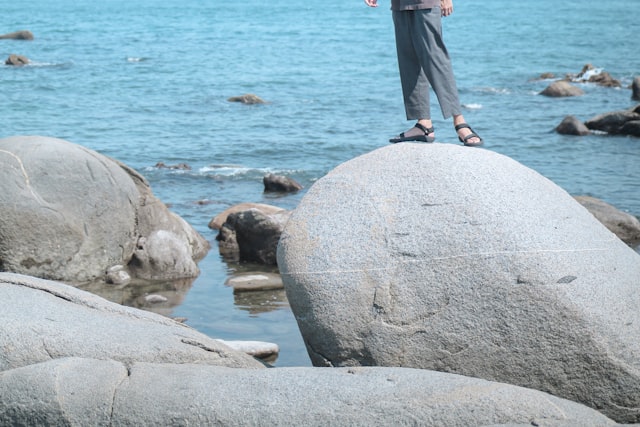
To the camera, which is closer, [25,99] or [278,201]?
[278,201]

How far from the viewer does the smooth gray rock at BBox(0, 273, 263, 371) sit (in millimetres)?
5574

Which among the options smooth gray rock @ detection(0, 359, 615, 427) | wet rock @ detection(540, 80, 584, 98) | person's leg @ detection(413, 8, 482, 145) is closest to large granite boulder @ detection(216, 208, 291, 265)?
person's leg @ detection(413, 8, 482, 145)

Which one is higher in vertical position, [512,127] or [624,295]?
[624,295]

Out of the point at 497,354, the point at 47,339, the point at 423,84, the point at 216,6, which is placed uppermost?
the point at 423,84

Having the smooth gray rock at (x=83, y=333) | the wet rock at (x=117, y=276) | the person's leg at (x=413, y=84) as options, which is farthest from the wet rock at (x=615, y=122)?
the smooth gray rock at (x=83, y=333)

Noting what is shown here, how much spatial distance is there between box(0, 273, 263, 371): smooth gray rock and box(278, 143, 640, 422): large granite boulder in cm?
76

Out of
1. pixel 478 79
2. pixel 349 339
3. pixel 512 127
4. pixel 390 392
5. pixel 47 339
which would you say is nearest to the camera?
pixel 390 392

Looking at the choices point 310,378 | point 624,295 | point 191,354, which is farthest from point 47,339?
point 624,295

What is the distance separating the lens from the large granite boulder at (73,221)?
35.8 feet

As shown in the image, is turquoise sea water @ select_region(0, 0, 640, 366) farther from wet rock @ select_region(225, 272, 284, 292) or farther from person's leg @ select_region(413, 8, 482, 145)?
person's leg @ select_region(413, 8, 482, 145)

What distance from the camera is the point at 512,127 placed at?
24.7m

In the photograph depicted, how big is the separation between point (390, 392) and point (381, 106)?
23269mm

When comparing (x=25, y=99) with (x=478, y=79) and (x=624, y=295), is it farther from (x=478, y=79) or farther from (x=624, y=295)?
(x=624, y=295)

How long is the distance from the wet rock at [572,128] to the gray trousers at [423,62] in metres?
16.4
